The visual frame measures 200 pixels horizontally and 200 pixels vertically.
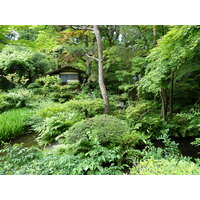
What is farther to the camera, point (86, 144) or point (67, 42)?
point (67, 42)

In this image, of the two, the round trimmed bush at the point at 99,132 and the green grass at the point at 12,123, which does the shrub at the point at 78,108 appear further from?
the round trimmed bush at the point at 99,132

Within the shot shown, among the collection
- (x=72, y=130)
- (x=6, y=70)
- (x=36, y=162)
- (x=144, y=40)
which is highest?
(x=144, y=40)

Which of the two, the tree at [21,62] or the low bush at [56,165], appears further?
the tree at [21,62]

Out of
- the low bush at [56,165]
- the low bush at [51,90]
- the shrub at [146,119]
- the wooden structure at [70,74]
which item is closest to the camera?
the low bush at [56,165]

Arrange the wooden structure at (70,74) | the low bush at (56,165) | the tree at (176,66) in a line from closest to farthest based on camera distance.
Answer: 1. the low bush at (56,165)
2. the tree at (176,66)
3. the wooden structure at (70,74)

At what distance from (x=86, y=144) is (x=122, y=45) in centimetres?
292

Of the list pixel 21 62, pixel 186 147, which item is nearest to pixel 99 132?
pixel 186 147

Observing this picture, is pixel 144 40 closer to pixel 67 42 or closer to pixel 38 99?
pixel 67 42

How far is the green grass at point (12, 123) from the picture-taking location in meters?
2.42

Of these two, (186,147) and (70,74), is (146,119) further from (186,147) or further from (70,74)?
(70,74)

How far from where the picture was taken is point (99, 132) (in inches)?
76.3

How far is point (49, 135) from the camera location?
2562 mm

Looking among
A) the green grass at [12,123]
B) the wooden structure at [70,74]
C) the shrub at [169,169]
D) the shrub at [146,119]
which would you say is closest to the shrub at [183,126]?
the shrub at [146,119]
